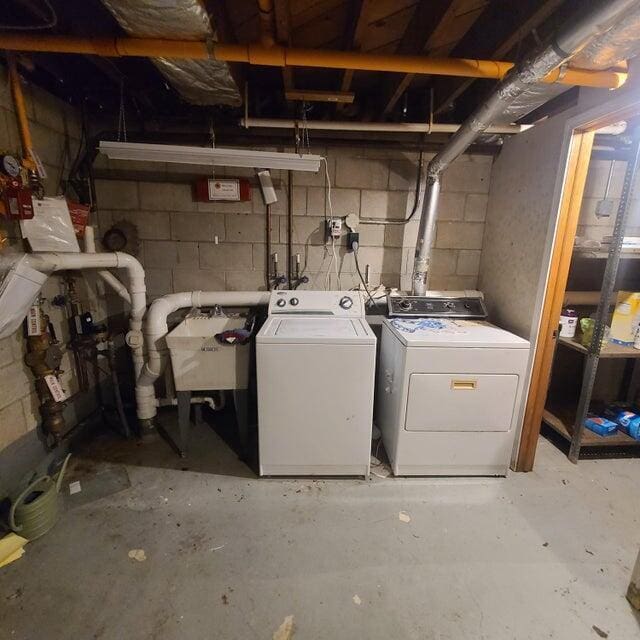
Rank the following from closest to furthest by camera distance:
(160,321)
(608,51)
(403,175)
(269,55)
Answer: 1. (608,51)
2. (269,55)
3. (160,321)
4. (403,175)

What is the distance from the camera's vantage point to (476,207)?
8.07ft

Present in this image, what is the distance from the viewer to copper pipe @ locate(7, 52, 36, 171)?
1627 millimetres

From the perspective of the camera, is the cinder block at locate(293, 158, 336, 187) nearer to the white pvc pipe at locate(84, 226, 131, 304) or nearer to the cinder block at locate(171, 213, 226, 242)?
the cinder block at locate(171, 213, 226, 242)

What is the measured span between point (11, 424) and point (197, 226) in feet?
5.19

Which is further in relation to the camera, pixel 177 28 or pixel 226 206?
pixel 226 206

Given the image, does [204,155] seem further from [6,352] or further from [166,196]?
[6,352]

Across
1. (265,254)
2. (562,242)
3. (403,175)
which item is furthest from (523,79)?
(265,254)

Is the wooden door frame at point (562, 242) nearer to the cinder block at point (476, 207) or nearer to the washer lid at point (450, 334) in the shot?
the washer lid at point (450, 334)

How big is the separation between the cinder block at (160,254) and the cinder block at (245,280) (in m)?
0.41

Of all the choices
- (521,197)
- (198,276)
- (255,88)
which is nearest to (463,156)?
(521,197)

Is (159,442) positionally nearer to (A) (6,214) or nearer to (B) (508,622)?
(A) (6,214)

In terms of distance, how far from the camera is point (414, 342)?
1748 mm

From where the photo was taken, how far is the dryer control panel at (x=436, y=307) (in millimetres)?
2291

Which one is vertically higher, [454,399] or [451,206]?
[451,206]
